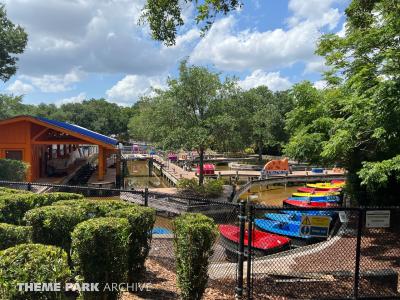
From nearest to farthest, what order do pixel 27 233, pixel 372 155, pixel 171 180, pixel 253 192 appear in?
1. pixel 27 233
2. pixel 372 155
3. pixel 253 192
4. pixel 171 180

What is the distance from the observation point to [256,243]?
464 inches

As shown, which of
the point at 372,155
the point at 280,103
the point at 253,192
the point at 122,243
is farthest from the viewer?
the point at 280,103

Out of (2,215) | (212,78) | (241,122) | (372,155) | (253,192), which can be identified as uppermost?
(212,78)

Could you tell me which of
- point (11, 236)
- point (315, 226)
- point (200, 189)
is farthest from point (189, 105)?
point (11, 236)

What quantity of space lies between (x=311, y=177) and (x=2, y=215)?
3278 centimetres

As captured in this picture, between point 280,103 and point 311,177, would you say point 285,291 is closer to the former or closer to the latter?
point 311,177

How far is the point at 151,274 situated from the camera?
6852mm

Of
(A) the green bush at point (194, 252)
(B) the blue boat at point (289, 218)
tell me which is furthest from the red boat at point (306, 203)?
(A) the green bush at point (194, 252)

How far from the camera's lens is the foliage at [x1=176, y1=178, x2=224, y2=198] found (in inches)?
928

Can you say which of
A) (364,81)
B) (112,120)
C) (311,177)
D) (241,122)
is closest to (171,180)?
(241,122)

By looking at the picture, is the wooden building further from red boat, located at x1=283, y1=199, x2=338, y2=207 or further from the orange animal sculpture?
the orange animal sculpture

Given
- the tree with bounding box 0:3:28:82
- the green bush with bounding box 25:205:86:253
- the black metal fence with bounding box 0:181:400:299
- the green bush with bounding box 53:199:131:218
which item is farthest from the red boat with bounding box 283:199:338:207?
the tree with bounding box 0:3:28:82

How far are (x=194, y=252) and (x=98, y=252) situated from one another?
4.41ft

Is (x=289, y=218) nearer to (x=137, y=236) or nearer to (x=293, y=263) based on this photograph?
(x=293, y=263)
